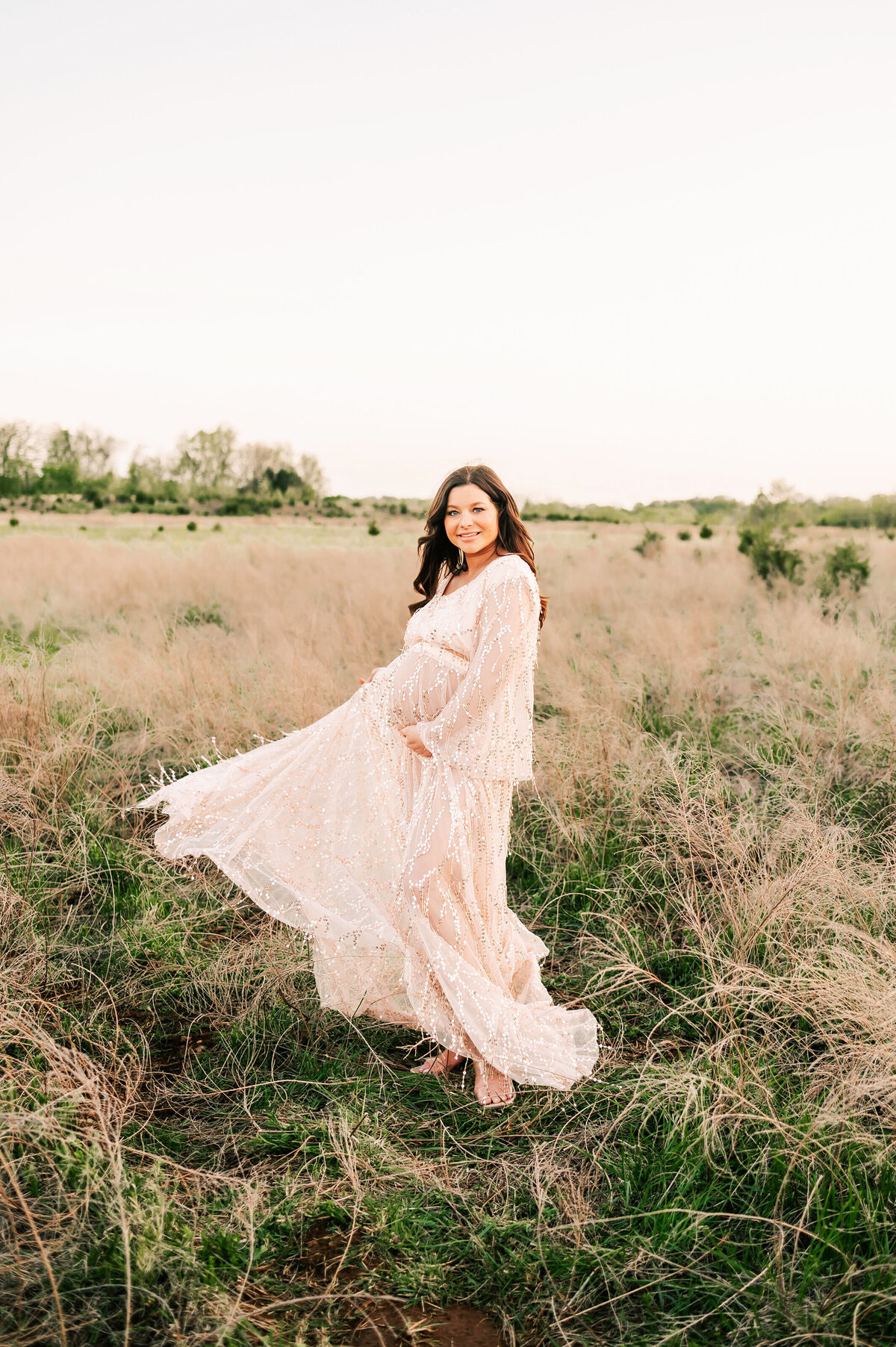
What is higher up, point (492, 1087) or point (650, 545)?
point (650, 545)

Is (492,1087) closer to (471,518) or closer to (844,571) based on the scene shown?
(471,518)

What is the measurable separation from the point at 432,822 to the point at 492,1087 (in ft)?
2.66

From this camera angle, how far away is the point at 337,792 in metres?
3.18

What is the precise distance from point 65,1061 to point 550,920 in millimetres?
2154

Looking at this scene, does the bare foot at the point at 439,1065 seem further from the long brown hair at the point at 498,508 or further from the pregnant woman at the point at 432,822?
the long brown hair at the point at 498,508

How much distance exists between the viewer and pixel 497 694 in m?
2.58

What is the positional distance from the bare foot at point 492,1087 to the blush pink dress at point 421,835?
0.14ft

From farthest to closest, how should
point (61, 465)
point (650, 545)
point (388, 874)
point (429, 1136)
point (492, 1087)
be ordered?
1. point (61, 465)
2. point (650, 545)
3. point (388, 874)
4. point (492, 1087)
5. point (429, 1136)

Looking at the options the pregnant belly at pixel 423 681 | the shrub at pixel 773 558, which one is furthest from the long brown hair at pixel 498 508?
the shrub at pixel 773 558

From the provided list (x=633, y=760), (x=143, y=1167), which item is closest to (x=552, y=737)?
(x=633, y=760)

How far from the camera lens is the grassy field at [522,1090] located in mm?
1854

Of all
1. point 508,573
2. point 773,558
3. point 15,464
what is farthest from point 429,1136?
point 15,464

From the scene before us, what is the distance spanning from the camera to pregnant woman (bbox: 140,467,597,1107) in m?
2.63

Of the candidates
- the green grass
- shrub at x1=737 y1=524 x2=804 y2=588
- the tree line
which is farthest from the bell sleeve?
the tree line
